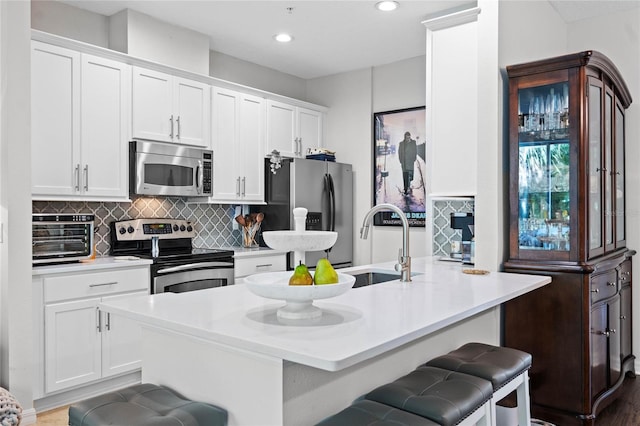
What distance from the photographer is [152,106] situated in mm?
3918

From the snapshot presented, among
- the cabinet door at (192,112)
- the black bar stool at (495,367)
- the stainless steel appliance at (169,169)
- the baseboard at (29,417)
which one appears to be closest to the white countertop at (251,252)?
the stainless steel appliance at (169,169)

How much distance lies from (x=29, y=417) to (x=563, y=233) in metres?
3.27

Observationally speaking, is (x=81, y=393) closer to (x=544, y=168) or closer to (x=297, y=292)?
(x=297, y=292)

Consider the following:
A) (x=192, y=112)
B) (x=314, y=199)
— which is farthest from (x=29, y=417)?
(x=314, y=199)

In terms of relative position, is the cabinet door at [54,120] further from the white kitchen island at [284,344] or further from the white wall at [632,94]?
the white wall at [632,94]

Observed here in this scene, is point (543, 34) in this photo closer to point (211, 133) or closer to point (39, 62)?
point (211, 133)

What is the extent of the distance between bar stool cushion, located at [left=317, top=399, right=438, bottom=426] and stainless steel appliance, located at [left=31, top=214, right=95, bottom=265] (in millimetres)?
2410

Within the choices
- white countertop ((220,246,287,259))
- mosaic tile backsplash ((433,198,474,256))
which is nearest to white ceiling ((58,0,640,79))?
mosaic tile backsplash ((433,198,474,256))

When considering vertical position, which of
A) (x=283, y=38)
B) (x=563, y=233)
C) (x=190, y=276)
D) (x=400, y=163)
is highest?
(x=283, y=38)

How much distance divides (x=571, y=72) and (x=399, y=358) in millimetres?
1939

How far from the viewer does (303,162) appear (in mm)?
4793

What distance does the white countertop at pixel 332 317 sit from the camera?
1.36m

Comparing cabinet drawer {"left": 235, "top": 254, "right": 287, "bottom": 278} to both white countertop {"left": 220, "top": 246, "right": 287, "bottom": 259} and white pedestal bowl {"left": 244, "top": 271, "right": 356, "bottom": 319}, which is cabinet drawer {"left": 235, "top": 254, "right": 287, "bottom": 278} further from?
white pedestal bowl {"left": 244, "top": 271, "right": 356, "bottom": 319}

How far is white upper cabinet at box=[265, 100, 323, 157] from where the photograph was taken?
4.94 meters
